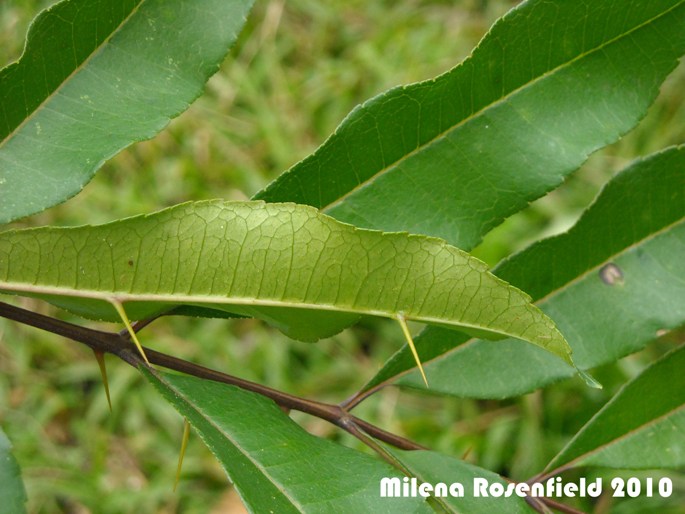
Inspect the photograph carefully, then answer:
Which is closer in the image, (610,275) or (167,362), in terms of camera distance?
(167,362)

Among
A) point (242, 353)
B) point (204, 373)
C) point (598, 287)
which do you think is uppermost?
point (242, 353)

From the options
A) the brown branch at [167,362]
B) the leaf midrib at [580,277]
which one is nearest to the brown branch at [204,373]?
the brown branch at [167,362]

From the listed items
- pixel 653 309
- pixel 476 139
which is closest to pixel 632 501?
pixel 653 309

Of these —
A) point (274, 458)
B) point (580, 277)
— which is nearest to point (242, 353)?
point (580, 277)

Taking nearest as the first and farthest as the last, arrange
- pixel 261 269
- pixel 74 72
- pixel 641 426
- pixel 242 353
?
1. pixel 261 269
2. pixel 74 72
3. pixel 641 426
4. pixel 242 353

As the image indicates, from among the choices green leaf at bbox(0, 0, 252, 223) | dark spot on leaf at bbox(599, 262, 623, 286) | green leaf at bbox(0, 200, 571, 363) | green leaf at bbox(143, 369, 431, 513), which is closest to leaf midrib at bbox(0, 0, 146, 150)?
green leaf at bbox(0, 0, 252, 223)

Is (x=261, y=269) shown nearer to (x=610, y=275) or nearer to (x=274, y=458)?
(x=274, y=458)

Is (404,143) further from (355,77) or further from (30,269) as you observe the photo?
(355,77)
